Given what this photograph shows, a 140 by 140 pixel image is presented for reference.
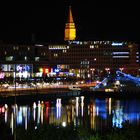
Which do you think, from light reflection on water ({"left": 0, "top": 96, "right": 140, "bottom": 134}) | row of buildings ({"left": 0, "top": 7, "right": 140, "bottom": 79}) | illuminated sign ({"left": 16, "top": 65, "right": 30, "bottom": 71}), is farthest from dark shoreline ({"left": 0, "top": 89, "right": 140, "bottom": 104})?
row of buildings ({"left": 0, "top": 7, "right": 140, "bottom": 79})

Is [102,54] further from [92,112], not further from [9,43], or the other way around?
[92,112]

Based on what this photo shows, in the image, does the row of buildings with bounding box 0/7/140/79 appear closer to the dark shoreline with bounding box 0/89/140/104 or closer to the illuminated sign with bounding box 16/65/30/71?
the illuminated sign with bounding box 16/65/30/71

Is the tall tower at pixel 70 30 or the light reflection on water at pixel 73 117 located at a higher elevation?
the tall tower at pixel 70 30

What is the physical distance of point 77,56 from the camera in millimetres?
91750

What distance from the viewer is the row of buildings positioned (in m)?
82.8

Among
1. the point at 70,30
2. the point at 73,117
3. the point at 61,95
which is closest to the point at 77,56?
the point at 70,30

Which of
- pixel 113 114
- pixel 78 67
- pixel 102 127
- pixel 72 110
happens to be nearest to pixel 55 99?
pixel 72 110

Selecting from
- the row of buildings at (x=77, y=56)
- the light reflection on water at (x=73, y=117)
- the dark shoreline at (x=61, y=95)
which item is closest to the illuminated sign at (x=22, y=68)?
the row of buildings at (x=77, y=56)

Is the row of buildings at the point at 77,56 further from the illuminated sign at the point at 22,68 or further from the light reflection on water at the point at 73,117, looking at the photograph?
the light reflection on water at the point at 73,117

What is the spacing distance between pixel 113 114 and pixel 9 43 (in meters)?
48.5

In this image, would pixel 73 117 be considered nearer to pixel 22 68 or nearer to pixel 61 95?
pixel 61 95

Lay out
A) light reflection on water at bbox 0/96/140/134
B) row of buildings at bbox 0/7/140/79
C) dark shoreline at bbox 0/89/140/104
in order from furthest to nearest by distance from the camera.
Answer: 1. row of buildings at bbox 0/7/140/79
2. dark shoreline at bbox 0/89/140/104
3. light reflection on water at bbox 0/96/140/134

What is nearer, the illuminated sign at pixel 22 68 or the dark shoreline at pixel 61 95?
the dark shoreline at pixel 61 95

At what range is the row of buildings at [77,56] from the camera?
82.8m
